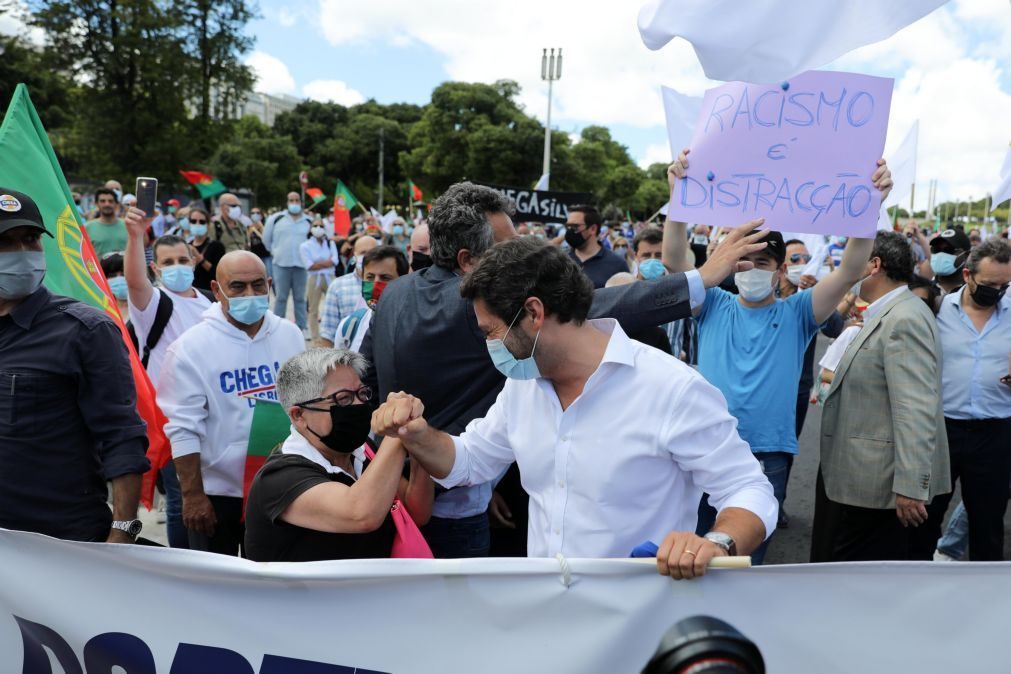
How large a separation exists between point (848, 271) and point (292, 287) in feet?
32.1

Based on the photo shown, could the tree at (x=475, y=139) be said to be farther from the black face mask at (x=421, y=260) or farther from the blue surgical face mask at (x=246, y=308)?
the blue surgical face mask at (x=246, y=308)

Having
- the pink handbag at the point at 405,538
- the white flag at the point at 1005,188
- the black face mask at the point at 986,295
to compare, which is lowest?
the pink handbag at the point at 405,538

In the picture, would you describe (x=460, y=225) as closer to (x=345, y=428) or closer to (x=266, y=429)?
(x=345, y=428)

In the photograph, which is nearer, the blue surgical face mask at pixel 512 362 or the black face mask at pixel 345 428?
the blue surgical face mask at pixel 512 362

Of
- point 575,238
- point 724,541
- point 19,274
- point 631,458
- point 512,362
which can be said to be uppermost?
point 575,238

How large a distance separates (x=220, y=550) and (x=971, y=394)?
13.0 feet

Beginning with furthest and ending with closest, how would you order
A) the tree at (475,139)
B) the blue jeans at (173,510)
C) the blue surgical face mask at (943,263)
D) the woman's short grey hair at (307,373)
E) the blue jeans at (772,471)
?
1. the tree at (475,139)
2. the blue surgical face mask at (943,263)
3. the blue jeans at (173,510)
4. the blue jeans at (772,471)
5. the woman's short grey hair at (307,373)

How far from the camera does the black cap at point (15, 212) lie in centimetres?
263

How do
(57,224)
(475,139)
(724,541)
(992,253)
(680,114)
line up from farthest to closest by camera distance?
(475,139) → (992,253) → (680,114) → (57,224) → (724,541)

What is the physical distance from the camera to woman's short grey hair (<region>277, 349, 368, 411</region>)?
2.53m

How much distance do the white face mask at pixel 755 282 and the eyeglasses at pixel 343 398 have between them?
197cm

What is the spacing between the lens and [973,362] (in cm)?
453

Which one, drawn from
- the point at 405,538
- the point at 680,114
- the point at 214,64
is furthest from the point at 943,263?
the point at 214,64

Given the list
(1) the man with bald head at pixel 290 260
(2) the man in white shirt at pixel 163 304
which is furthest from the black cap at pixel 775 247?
(1) the man with bald head at pixel 290 260
